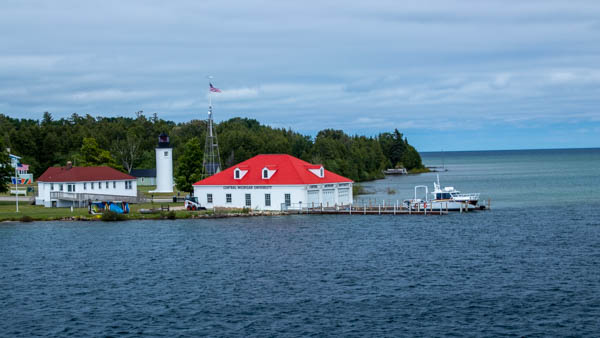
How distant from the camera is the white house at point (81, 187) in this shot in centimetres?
7519

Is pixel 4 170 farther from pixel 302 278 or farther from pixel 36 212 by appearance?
pixel 302 278

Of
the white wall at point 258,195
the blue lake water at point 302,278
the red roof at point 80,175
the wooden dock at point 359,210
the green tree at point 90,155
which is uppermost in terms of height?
the green tree at point 90,155

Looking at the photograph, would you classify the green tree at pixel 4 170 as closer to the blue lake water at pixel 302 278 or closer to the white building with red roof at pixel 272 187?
the blue lake water at pixel 302 278

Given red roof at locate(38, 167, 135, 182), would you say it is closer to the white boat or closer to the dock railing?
the dock railing

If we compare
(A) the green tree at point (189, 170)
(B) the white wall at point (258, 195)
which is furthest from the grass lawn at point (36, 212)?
(A) the green tree at point (189, 170)

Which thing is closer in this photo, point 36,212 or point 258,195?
point 258,195

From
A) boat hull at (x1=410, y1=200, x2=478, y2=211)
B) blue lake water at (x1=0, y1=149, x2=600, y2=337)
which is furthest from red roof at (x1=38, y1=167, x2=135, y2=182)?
boat hull at (x1=410, y1=200, x2=478, y2=211)

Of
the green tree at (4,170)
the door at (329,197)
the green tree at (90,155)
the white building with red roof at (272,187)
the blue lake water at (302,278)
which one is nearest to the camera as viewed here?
the blue lake water at (302,278)

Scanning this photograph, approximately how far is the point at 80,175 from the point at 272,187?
23488 millimetres

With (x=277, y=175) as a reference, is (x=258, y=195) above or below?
below

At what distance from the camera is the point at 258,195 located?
2699 inches

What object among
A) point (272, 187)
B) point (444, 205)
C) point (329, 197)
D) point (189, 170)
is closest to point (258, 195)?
point (272, 187)

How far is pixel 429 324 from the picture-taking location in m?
28.6

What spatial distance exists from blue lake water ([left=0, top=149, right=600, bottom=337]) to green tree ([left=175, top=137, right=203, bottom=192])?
18310mm
